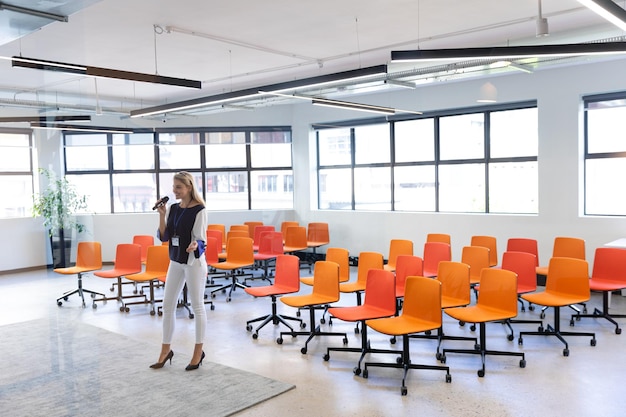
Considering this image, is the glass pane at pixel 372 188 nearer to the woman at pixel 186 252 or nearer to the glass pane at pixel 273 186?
the glass pane at pixel 273 186

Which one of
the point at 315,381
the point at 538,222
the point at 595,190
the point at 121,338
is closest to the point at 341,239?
the point at 538,222

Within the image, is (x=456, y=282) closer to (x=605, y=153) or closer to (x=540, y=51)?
(x=540, y=51)

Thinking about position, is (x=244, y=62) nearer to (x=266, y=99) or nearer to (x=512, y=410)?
(x=266, y=99)

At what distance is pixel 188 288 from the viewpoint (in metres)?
4.98

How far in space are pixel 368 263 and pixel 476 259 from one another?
4.59ft

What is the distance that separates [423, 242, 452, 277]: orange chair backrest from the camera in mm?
7293

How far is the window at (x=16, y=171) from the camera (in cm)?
446

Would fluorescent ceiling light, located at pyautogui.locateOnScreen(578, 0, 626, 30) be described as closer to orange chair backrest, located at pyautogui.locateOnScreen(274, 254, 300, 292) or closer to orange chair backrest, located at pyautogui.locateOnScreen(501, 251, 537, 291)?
orange chair backrest, located at pyautogui.locateOnScreen(501, 251, 537, 291)

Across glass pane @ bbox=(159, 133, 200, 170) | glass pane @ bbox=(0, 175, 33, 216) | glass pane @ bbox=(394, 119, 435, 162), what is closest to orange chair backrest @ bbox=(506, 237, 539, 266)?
glass pane @ bbox=(394, 119, 435, 162)

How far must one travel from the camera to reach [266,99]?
10.5 metres

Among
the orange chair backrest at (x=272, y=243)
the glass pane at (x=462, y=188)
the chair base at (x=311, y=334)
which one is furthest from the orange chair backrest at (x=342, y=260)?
the glass pane at (x=462, y=188)

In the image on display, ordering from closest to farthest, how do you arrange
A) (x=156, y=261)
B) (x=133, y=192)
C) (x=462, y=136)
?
(x=156, y=261) < (x=462, y=136) < (x=133, y=192)

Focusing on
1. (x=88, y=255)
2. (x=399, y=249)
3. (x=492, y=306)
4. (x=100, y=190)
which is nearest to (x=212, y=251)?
(x=88, y=255)

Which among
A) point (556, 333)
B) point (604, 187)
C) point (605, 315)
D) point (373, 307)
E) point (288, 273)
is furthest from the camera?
point (604, 187)
